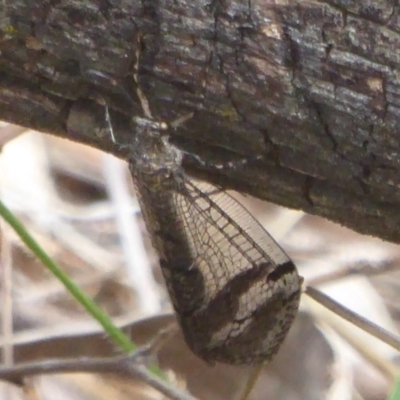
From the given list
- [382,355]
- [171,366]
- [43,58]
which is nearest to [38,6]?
[43,58]

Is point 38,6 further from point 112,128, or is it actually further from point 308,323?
point 308,323

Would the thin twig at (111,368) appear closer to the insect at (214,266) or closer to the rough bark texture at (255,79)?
the insect at (214,266)

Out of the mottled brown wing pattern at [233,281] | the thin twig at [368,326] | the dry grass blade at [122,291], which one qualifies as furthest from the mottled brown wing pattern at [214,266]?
the dry grass blade at [122,291]

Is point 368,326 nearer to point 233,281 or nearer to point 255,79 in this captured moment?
point 233,281

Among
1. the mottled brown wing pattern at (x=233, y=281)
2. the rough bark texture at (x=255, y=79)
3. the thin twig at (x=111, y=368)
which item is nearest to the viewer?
the rough bark texture at (x=255, y=79)

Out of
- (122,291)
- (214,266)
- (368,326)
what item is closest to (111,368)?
(214,266)

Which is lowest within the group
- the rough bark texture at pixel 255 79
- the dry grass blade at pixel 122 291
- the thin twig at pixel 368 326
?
the thin twig at pixel 368 326
